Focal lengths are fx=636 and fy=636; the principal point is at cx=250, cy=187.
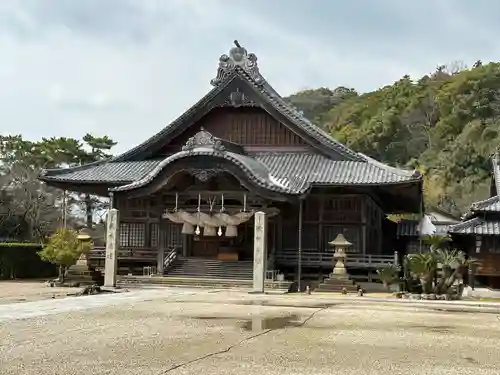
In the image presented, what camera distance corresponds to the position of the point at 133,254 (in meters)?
27.6

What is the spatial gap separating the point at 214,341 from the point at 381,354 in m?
2.24

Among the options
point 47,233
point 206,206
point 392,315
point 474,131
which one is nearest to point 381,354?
point 392,315

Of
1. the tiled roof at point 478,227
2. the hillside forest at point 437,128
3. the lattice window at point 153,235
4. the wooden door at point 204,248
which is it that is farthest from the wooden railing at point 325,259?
the hillside forest at point 437,128

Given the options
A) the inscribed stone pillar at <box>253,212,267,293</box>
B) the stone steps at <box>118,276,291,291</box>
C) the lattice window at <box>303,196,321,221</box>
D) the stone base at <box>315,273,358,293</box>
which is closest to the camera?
the inscribed stone pillar at <box>253,212,267,293</box>

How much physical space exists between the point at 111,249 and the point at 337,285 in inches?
322

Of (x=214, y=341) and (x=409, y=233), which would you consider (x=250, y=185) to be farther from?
(x=214, y=341)

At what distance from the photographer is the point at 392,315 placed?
13.5 metres

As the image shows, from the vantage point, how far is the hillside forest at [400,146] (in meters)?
40.8

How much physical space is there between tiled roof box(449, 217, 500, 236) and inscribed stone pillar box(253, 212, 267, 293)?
752 cm

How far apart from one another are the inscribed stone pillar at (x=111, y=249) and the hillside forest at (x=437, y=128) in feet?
132

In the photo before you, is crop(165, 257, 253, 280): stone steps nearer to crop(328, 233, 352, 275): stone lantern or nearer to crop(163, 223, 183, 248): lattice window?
crop(163, 223, 183, 248): lattice window

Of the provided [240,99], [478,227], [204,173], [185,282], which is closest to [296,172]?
[240,99]

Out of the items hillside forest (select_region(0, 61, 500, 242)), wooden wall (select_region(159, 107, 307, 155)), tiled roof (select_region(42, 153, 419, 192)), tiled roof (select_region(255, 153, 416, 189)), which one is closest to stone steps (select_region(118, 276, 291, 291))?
tiled roof (select_region(42, 153, 419, 192))

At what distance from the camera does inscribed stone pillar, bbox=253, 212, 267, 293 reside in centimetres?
2102
